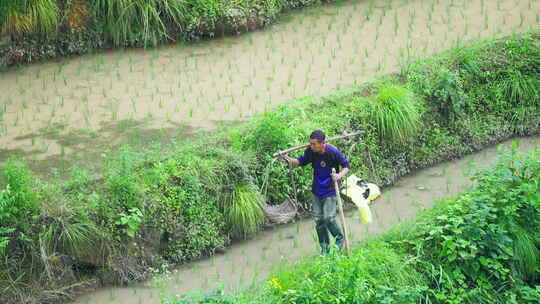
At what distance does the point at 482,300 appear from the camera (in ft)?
23.2

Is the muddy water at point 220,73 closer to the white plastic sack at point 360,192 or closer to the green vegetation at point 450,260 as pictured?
the white plastic sack at point 360,192

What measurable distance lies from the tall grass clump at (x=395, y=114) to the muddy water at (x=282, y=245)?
540 millimetres

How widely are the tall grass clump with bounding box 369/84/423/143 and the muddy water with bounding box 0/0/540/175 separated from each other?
41.8 inches

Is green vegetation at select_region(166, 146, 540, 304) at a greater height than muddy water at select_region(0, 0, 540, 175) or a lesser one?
lesser

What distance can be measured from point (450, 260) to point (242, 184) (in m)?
2.31

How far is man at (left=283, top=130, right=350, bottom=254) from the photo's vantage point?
748cm

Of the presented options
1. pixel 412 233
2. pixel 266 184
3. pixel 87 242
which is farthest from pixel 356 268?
pixel 87 242

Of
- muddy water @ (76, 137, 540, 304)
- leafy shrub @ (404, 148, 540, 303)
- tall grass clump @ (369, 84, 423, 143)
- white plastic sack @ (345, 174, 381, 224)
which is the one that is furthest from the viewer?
tall grass clump @ (369, 84, 423, 143)

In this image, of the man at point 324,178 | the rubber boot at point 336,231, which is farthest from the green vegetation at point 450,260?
the man at point 324,178

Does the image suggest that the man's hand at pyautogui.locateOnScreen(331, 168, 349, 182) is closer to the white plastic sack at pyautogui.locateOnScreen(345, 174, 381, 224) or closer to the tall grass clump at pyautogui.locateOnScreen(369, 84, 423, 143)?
the white plastic sack at pyautogui.locateOnScreen(345, 174, 381, 224)

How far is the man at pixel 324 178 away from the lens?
7484 millimetres

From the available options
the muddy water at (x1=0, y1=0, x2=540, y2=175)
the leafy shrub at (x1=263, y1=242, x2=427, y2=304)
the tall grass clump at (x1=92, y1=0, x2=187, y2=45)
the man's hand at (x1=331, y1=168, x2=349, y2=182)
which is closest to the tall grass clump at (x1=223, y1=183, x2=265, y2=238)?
the man's hand at (x1=331, y1=168, x2=349, y2=182)

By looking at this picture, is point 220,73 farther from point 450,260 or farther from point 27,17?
point 450,260

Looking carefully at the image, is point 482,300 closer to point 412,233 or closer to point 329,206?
point 412,233
